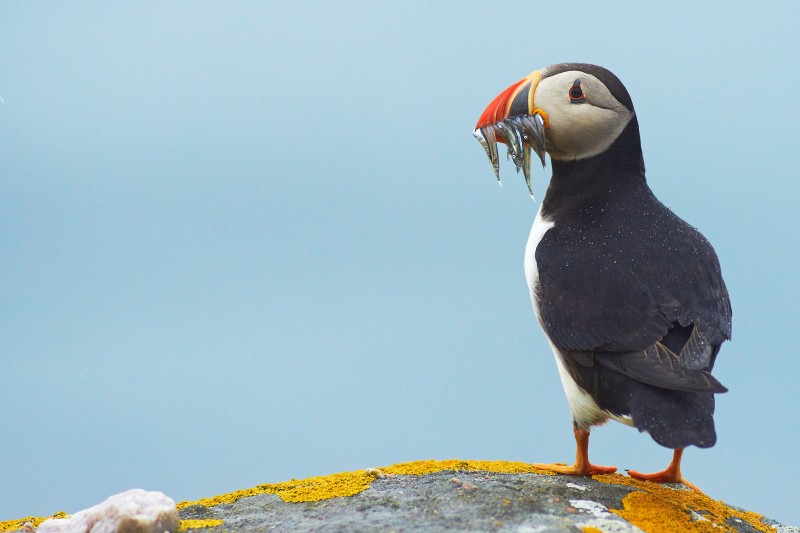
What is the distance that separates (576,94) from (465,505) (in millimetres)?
2856

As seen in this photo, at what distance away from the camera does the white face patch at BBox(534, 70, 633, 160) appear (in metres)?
5.64

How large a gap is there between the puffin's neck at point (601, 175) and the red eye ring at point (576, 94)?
388mm

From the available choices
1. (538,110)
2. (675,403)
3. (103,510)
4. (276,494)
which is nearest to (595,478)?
(675,403)

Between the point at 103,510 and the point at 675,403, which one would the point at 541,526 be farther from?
the point at 103,510

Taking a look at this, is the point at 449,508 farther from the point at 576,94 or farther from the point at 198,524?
the point at 576,94

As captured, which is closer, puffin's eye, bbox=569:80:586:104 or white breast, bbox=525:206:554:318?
white breast, bbox=525:206:554:318

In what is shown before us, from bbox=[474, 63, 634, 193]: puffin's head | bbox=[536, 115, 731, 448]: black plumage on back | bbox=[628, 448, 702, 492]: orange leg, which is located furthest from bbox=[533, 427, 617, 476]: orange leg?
bbox=[474, 63, 634, 193]: puffin's head

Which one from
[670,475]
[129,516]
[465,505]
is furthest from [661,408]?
[129,516]

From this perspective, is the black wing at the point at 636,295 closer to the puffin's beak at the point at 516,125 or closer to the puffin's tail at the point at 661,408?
the puffin's tail at the point at 661,408

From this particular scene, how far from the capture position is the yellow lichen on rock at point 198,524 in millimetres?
4273

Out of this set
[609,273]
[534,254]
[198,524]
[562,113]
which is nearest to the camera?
[198,524]

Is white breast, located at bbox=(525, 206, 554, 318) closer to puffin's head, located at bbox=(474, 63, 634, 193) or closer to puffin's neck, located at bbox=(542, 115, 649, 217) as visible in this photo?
puffin's neck, located at bbox=(542, 115, 649, 217)

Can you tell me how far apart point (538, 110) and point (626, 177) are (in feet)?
2.49

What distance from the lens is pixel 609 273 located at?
495 cm
